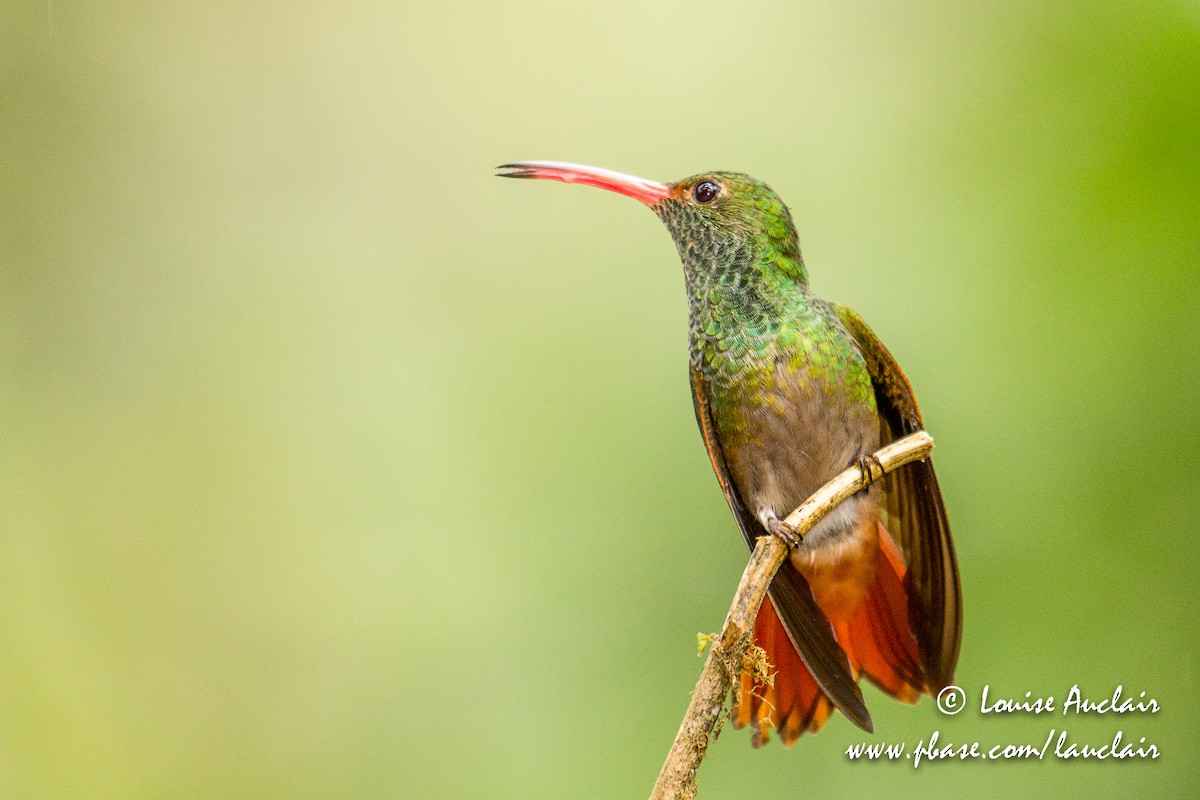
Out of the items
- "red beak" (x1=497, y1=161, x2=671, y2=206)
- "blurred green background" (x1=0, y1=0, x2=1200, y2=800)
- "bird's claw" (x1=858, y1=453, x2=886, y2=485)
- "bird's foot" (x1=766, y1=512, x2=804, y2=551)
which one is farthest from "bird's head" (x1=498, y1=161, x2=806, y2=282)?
"bird's foot" (x1=766, y1=512, x2=804, y2=551)

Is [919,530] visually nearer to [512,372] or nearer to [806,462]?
[806,462]

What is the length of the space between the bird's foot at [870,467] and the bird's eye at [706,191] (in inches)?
21.1

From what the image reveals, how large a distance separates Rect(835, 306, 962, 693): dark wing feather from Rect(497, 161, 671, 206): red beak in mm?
399

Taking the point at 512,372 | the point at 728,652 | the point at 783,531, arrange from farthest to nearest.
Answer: the point at 512,372 → the point at 783,531 → the point at 728,652

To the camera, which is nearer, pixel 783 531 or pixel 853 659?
pixel 783 531

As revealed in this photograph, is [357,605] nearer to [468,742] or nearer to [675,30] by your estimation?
[468,742]

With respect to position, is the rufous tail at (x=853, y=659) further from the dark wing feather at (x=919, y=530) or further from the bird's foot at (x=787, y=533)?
the bird's foot at (x=787, y=533)

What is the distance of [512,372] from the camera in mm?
1920

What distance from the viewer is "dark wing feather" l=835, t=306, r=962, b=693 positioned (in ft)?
5.49

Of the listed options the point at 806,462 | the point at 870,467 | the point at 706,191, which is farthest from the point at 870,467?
the point at 706,191

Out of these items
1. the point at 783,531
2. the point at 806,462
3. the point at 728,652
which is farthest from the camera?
the point at 806,462

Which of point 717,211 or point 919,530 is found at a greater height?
point 717,211

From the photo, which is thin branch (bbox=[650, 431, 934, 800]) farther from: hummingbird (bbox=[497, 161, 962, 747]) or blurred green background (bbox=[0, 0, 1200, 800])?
blurred green background (bbox=[0, 0, 1200, 800])

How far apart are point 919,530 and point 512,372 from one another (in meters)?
0.82
